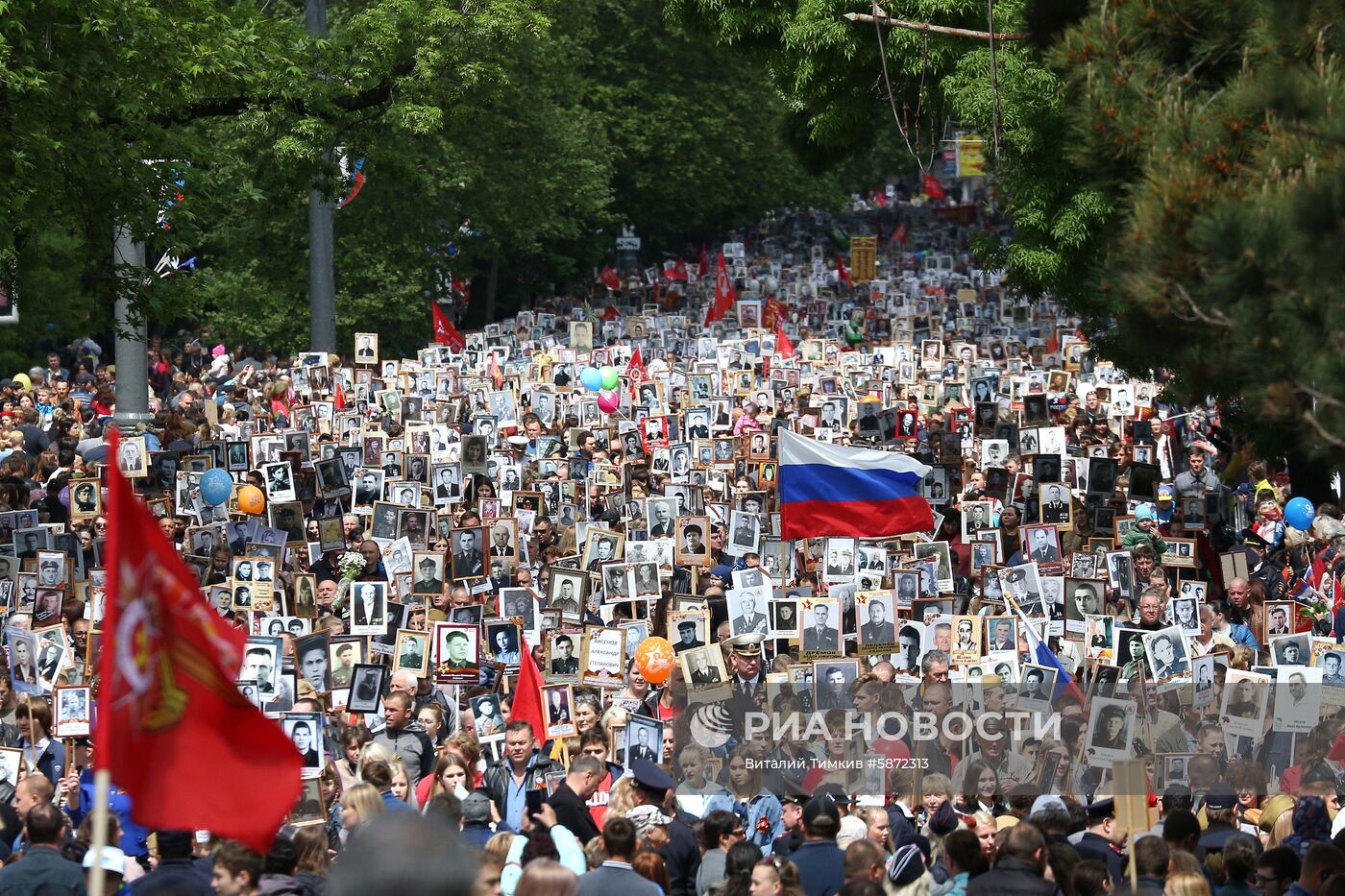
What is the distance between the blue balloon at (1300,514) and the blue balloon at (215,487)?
32.9ft

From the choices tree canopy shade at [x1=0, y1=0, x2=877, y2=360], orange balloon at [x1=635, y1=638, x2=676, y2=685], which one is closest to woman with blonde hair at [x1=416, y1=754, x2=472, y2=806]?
orange balloon at [x1=635, y1=638, x2=676, y2=685]

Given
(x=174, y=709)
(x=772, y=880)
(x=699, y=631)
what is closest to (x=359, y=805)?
(x=772, y=880)

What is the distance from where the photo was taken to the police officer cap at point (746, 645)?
1360 centimetres

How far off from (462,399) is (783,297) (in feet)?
85.5

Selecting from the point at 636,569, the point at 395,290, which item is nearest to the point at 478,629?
the point at 636,569

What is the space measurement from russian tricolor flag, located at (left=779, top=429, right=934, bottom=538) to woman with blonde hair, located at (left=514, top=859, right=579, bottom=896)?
10.5 meters

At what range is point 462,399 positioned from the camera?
25.6m

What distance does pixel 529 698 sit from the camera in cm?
1292

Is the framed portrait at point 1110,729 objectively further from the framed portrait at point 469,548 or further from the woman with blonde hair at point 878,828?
the framed portrait at point 469,548

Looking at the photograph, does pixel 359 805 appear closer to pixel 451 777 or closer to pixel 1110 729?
pixel 451 777

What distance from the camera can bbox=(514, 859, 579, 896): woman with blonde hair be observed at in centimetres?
720

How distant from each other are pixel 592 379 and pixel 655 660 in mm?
14290

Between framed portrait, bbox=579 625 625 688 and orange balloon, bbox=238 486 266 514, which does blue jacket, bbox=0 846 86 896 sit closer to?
framed portrait, bbox=579 625 625 688

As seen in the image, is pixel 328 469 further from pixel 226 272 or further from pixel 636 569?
pixel 226 272
